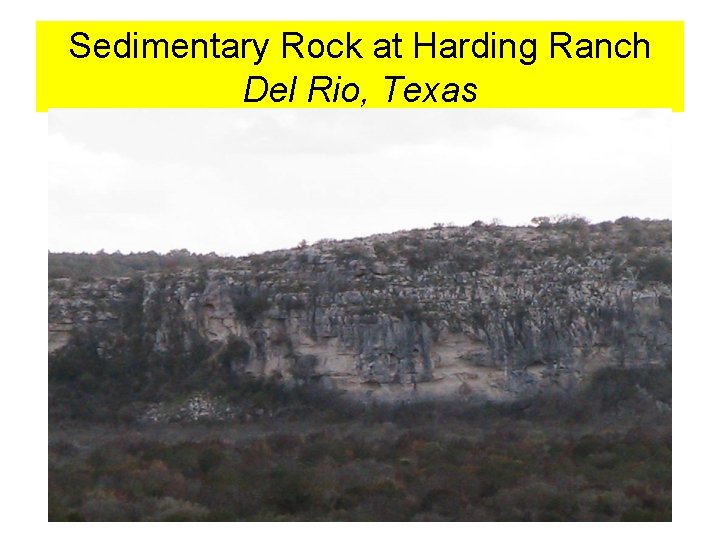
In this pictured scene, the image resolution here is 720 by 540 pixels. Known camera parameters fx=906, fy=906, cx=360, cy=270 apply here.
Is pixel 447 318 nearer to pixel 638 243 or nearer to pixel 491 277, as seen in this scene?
pixel 491 277

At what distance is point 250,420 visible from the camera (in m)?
25.1

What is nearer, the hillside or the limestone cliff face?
the hillside

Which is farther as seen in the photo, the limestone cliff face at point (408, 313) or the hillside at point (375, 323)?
the limestone cliff face at point (408, 313)

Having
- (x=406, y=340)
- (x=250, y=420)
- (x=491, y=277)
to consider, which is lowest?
(x=250, y=420)

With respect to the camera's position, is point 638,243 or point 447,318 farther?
point 638,243

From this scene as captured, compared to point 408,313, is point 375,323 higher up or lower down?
lower down

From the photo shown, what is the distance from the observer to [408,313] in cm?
2691

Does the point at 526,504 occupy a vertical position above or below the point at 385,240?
below

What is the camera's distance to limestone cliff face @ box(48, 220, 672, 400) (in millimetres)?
26125

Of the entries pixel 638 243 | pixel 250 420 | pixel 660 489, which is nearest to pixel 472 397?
pixel 250 420

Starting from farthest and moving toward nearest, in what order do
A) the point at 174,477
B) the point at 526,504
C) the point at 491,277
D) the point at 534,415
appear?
the point at 491,277
the point at 534,415
the point at 174,477
the point at 526,504

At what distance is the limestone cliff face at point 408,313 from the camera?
85.7 feet

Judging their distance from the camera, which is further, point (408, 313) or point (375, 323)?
point (408, 313)

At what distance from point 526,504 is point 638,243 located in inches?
697
